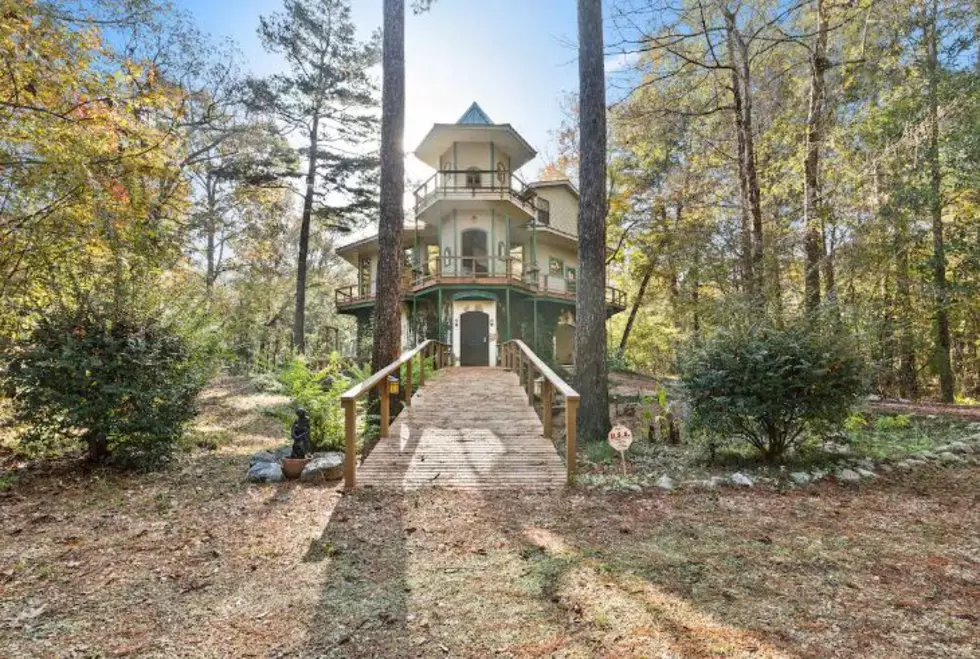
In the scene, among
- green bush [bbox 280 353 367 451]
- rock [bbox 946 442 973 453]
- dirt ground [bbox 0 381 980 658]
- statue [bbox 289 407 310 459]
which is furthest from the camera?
green bush [bbox 280 353 367 451]

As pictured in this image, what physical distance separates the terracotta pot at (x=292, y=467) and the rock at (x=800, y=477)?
5326 mm

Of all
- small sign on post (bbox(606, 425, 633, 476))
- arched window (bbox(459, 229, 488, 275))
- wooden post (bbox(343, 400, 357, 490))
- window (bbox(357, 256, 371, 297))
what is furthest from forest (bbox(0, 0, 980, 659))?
window (bbox(357, 256, 371, 297))

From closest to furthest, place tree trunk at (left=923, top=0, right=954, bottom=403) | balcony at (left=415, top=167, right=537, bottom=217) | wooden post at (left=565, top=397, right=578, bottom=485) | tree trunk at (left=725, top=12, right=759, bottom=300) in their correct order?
1. wooden post at (left=565, top=397, right=578, bottom=485)
2. tree trunk at (left=923, top=0, right=954, bottom=403)
3. tree trunk at (left=725, top=12, right=759, bottom=300)
4. balcony at (left=415, top=167, right=537, bottom=217)

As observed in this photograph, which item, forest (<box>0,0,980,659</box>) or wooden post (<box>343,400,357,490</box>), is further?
wooden post (<box>343,400,357,490</box>)

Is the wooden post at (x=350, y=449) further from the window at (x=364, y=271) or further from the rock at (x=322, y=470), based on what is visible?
the window at (x=364, y=271)

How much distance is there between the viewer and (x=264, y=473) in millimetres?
5273

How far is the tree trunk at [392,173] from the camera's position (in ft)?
25.8

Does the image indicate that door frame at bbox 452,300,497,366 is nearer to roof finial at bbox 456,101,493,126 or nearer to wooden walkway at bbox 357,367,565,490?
roof finial at bbox 456,101,493,126

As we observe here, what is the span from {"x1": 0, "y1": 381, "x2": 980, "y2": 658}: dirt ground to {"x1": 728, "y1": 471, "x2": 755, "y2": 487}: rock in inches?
4.8

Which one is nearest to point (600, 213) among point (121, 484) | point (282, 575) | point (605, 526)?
point (605, 526)

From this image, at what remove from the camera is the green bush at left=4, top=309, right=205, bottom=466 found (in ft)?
16.2

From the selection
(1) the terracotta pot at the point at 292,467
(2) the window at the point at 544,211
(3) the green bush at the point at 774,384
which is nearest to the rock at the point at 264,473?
(1) the terracotta pot at the point at 292,467

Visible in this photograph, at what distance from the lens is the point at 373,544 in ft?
12.0

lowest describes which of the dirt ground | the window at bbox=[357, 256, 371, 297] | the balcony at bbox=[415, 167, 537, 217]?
the dirt ground
